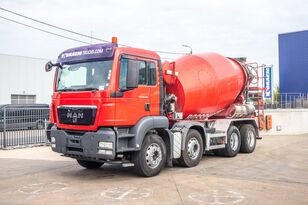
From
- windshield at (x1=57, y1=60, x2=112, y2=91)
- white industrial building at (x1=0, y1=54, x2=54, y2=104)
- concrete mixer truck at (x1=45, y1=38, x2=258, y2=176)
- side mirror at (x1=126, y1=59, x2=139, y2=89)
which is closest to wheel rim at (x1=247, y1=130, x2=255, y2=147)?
concrete mixer truck at (x1=45, y1=38, x2=258, y2=176)

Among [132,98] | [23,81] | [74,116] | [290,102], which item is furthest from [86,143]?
[23,81]

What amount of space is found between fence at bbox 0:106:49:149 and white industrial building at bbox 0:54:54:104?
1669cm

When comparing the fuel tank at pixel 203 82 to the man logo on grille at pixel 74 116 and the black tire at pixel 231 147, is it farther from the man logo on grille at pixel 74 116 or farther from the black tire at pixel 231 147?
the man logo on grille at pixel 74 116

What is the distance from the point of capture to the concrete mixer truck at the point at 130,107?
336 inches

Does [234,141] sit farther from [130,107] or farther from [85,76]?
[85,76]

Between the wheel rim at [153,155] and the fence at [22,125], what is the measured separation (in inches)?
307

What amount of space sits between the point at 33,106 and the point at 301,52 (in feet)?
64.2

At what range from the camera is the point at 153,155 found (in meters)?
9.29

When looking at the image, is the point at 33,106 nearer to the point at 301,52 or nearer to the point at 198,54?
the point at 198,54

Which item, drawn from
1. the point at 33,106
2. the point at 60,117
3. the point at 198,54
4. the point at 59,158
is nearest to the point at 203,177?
the point at 60,117

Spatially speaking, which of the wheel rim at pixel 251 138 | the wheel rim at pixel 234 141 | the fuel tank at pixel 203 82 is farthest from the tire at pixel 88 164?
the wheel rim at pixel 251 138

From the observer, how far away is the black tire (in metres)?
12.7

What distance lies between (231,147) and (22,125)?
842 cm

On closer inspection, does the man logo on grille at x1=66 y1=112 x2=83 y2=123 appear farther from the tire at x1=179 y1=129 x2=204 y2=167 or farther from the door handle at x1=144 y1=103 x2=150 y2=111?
the tire at x1=179 y1=129 x2=204 y2=167
